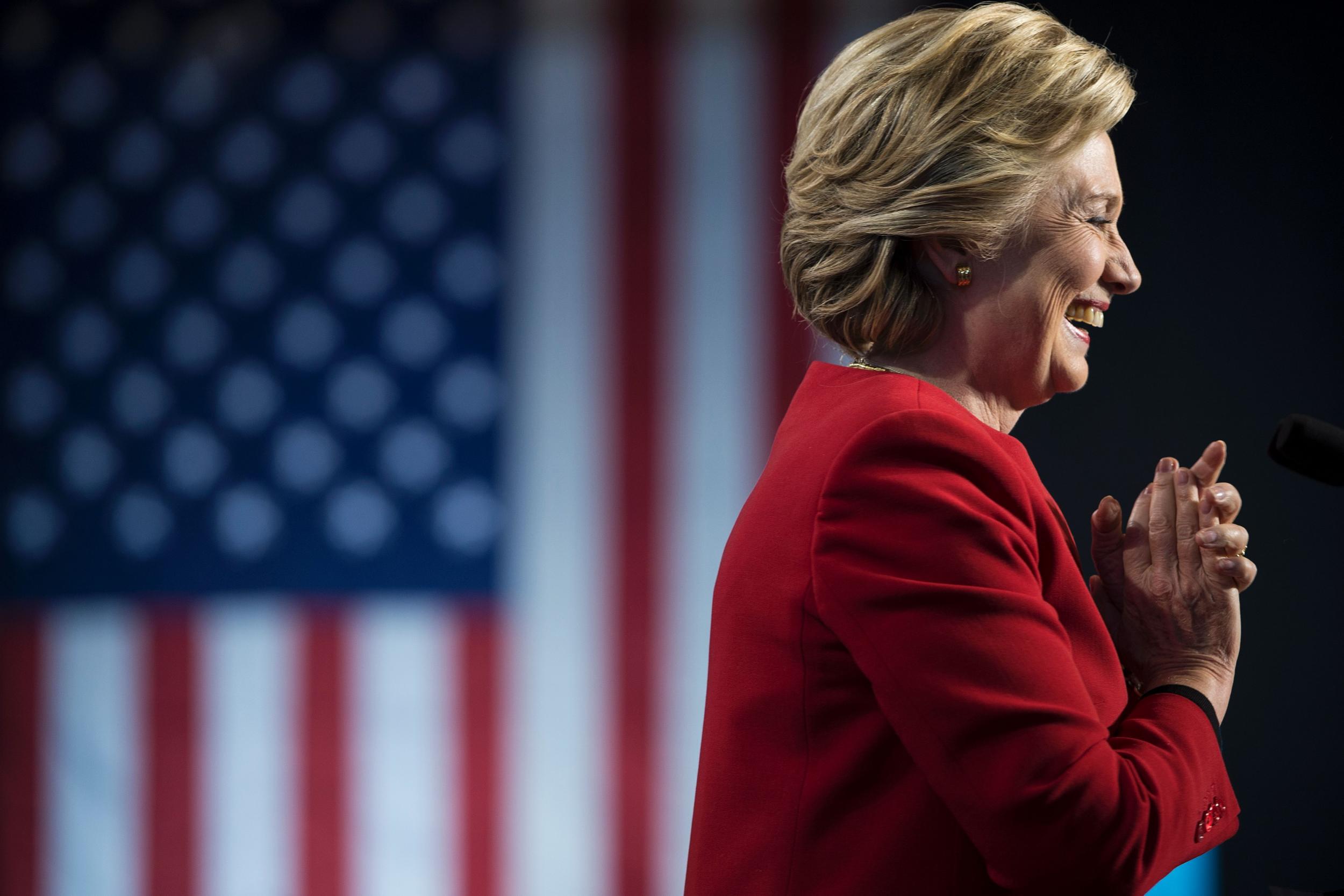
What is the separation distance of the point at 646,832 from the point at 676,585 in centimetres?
45

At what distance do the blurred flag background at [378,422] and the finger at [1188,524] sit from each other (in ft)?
3.75

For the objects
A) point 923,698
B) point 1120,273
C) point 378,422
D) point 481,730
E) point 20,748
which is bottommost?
point 20,748

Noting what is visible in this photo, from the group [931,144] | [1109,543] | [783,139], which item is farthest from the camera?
[783,139]

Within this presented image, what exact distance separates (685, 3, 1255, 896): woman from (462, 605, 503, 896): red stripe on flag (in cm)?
128

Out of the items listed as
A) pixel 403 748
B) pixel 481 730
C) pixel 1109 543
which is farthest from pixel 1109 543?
pixel 403 748

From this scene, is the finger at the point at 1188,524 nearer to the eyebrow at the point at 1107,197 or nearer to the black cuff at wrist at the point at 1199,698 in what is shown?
the black cuff at wrist at the point at 1199,698

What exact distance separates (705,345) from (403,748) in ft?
3.04

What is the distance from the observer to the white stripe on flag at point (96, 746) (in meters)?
2.14

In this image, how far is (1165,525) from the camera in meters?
0.86

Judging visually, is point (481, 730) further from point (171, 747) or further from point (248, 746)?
point (171, 747)

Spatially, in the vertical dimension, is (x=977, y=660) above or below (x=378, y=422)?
above

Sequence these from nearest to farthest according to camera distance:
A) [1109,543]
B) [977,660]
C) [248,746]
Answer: [977,660], [1109,543], [248,746]

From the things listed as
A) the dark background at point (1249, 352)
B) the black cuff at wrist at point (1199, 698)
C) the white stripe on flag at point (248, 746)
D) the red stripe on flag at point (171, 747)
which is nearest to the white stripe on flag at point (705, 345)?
the dark background at point (1249, 352)

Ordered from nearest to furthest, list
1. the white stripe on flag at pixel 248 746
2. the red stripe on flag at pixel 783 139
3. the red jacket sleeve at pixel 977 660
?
the red jacket sleeve at pixel 977 660
the red stripe on flag at pixel 783 139
the white stripe on flag at pixel 248 746
